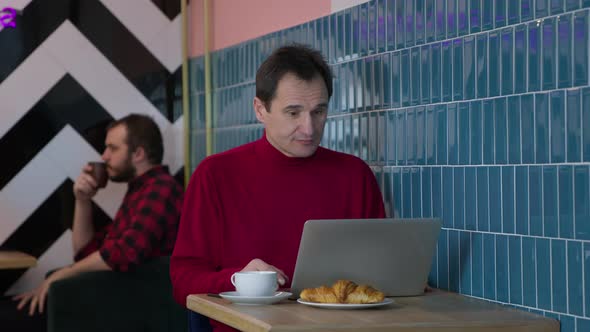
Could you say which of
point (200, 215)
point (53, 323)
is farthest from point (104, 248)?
point (200, 215)

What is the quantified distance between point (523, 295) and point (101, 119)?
2.21 m

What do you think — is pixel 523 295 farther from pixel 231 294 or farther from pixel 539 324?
pixel 231 294

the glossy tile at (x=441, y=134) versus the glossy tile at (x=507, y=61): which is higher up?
the glossy tile at (x=507, y=61)

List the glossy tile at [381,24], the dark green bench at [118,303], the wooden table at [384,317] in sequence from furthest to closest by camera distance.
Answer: the dark green bench at [118,303], the glossy tile at [381,24], the wooden table at [384,317]

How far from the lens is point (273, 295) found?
1872 mm

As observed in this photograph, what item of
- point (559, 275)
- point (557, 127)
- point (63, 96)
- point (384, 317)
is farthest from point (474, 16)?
point (63, 96)

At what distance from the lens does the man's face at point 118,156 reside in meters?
3.53

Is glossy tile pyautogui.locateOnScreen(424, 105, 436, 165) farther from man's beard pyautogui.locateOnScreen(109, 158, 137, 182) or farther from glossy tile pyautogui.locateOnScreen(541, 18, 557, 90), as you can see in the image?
man's beard pyautogui.locateOnScreen(109, 158, 137, 182)

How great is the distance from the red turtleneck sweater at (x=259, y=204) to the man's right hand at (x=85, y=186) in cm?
135

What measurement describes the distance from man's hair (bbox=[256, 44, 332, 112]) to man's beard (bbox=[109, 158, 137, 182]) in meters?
1.35

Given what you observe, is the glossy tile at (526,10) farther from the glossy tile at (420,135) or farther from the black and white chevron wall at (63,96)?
the black and white chevron wall at (63,96)

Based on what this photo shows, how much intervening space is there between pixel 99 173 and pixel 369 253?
1.83 metres

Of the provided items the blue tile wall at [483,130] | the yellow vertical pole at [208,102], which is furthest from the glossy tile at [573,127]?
the yellow vertical pole at [208,102]

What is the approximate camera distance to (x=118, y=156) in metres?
3.54
